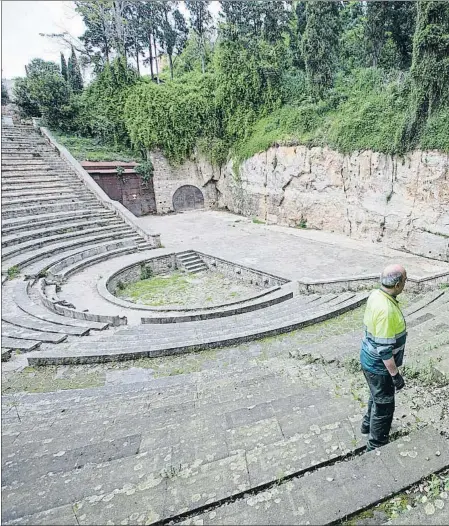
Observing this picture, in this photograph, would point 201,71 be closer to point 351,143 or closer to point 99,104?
point 99,104

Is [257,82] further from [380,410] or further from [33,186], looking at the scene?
[380,410]

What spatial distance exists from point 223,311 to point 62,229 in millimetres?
8112

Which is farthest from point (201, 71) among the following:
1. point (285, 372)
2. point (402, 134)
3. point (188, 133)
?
point (285, 372)

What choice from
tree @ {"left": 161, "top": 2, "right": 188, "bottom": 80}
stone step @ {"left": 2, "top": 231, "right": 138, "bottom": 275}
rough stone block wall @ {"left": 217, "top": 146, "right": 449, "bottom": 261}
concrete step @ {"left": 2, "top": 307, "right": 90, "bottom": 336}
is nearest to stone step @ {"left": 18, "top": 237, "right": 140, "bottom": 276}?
stone step @ {"left": 2, "top": 231, "right": 138, "bottom": 275}

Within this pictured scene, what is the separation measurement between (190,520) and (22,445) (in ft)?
5.70

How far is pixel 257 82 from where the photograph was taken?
747 inches

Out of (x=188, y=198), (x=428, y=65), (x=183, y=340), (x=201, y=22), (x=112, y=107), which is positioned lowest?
(x=183, y=340)

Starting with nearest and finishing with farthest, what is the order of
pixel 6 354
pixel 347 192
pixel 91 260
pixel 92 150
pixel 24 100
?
pixel 6 354 → pixel 91 260 → pixel 347 192 → pixel 92 150 → pixel 24 100

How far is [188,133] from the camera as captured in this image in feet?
69.7

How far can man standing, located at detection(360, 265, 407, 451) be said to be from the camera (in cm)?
246

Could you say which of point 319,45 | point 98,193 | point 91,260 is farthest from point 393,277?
point 319,45

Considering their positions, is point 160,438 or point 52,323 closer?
point 160,438

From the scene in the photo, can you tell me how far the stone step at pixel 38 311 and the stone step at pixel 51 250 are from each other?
4.30 ft

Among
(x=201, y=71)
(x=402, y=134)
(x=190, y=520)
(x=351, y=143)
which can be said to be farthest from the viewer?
(x=201, y=71)
